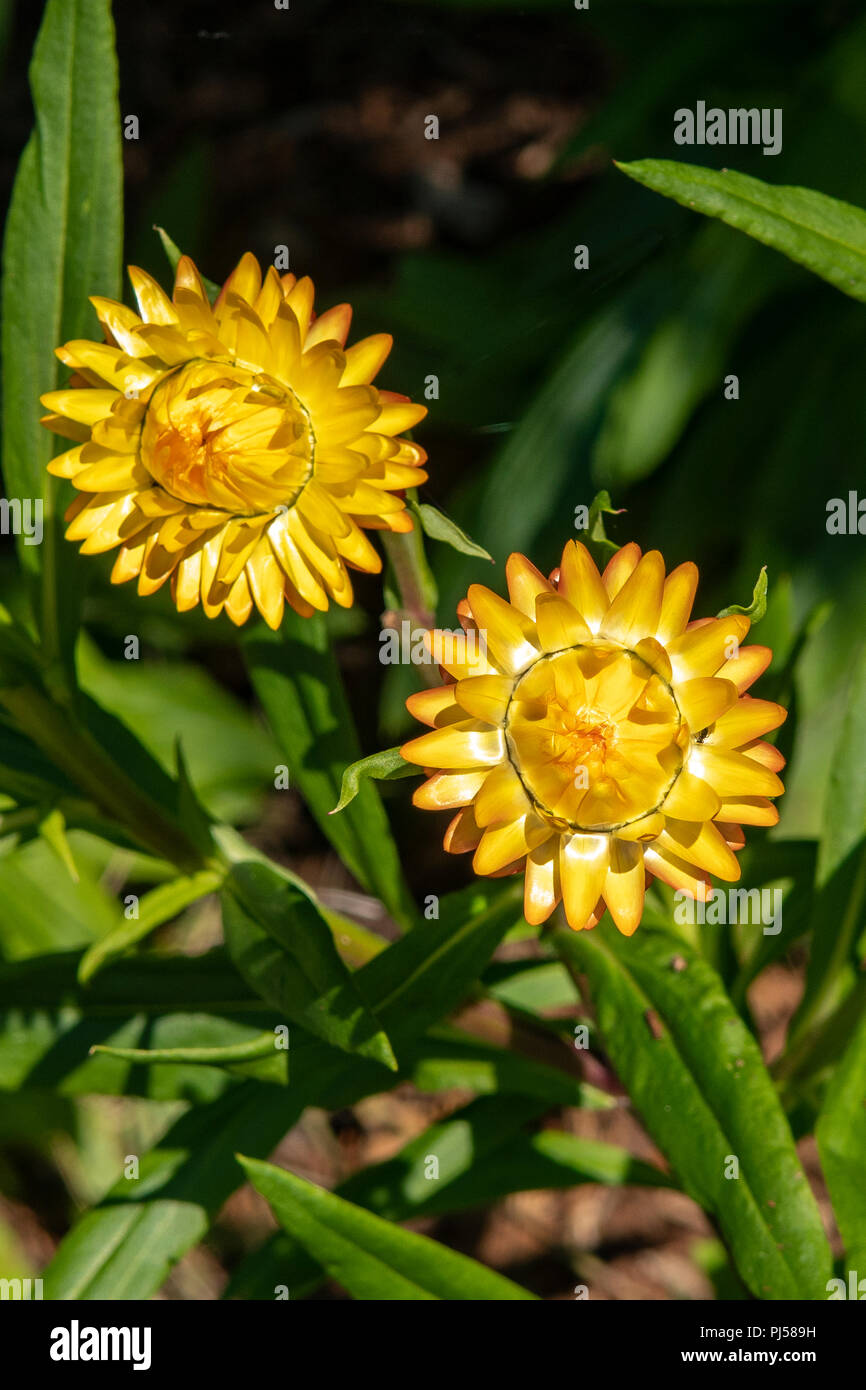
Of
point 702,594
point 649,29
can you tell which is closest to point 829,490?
point 702,594

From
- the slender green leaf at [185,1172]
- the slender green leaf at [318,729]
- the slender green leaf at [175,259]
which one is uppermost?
the slender green leaf at [175,259]

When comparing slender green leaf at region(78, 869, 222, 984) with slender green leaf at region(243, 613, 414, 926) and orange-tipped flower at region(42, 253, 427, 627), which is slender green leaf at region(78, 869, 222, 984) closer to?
slender green leaf at region(243, 613, 414, 926)

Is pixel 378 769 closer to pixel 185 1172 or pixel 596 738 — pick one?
pixel 596 738

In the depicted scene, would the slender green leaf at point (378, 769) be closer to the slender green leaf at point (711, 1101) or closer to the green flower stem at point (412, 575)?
the green flower stem at point (412, 575)

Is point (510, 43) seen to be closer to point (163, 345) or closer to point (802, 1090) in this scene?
point (163, 345)

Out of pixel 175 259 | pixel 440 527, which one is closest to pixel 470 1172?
pixel 440 527

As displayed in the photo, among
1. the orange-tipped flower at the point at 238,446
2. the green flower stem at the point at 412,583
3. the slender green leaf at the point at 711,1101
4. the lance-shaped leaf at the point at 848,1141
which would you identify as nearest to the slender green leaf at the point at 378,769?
the orange-tipped flower at the point at 238,446

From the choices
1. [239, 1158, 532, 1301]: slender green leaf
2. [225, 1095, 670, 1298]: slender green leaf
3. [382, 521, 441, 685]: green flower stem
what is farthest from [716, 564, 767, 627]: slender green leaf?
[225, 1095, 670, 1298]: slender green leaf
